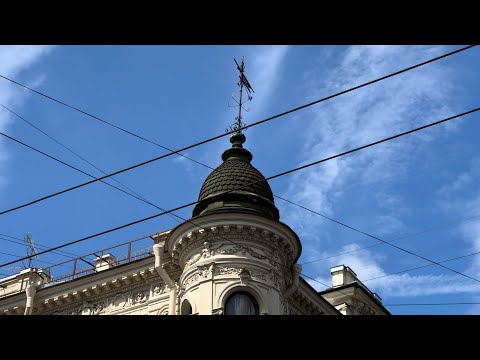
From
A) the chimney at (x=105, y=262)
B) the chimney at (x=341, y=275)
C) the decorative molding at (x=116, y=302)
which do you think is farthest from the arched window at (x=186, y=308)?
the chimney at (x=341, y=275)

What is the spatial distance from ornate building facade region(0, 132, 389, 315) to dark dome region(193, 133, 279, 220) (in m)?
0.03

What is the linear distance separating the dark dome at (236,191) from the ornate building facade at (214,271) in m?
0.03

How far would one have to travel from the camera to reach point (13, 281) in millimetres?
25281

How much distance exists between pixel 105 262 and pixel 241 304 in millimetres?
5689

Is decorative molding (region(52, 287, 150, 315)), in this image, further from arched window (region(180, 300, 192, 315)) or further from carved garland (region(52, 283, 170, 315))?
arched window (region(180, 300, 192, 315))

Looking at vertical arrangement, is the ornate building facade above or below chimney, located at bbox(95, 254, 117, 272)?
below

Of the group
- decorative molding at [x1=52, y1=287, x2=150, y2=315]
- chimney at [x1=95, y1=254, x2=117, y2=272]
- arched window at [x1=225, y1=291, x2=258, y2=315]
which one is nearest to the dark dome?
arched window at [x1=225, y1=291, x2=258, y2=315]

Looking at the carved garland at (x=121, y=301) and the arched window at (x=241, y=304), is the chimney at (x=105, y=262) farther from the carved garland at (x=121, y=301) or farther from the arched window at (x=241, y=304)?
the arched window at (x=241, y=304)

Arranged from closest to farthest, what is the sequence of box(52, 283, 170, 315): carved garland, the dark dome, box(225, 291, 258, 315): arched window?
box(225, 291, 258, 315): arched window, the dark dome, box(52, 283, 170, 315): carved garland

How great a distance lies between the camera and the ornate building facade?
1961 cm

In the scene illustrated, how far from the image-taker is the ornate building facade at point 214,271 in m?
19.6
